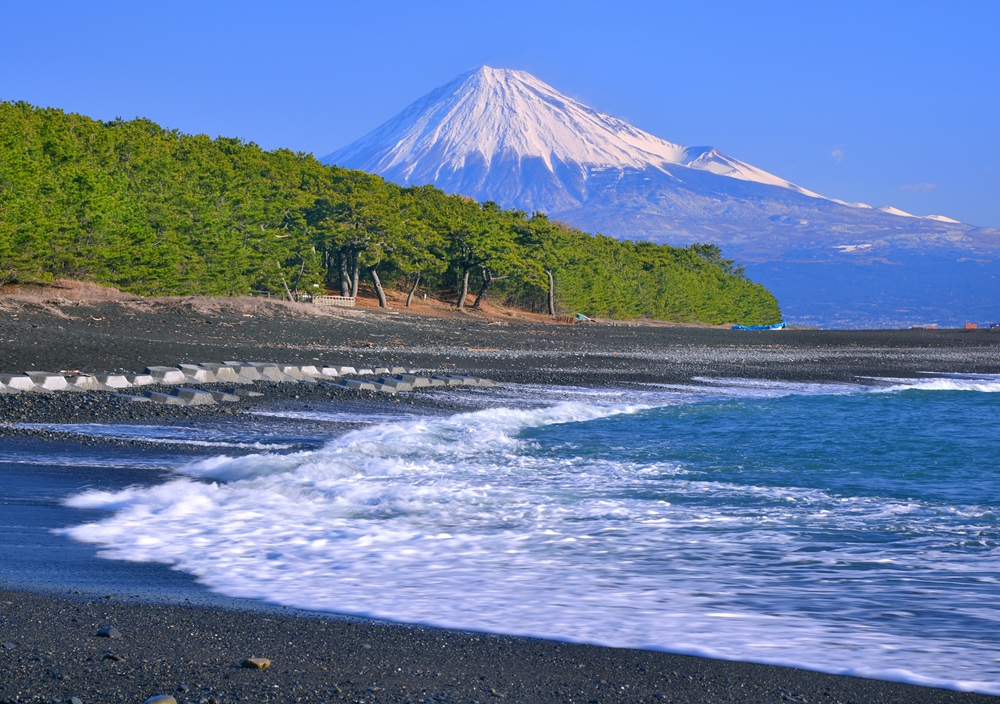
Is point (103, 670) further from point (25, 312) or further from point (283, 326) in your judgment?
point (283, 326)

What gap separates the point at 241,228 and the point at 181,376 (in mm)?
39279

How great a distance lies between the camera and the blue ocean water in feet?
20.0

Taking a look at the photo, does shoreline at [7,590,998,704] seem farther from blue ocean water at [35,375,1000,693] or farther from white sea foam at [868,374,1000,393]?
white sea foam at [868,374,1000,393]

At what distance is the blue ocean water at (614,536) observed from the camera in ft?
20.0

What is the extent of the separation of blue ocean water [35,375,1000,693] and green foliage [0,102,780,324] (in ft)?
103

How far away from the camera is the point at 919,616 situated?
6.46 m

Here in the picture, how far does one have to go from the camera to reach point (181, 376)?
21484mm

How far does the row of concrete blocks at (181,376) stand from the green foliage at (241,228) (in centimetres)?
2061

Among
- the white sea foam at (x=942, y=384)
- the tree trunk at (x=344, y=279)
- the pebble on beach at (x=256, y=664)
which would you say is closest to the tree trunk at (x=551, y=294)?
the tree trunk at (x=344, y=279)

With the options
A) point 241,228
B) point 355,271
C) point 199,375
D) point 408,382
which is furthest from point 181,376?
point 355,271

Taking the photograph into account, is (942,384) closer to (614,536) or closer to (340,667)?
(614,536)

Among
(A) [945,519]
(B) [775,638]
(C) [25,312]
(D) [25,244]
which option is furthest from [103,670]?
(D) [25,244]

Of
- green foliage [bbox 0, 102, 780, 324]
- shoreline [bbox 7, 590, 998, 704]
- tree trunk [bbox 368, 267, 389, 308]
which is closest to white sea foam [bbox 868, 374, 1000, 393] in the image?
shoreline [bbox 7, 590, 998, 704]

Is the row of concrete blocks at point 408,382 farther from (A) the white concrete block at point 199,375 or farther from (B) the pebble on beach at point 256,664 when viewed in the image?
(B) the pebble on beach at point 256,664
